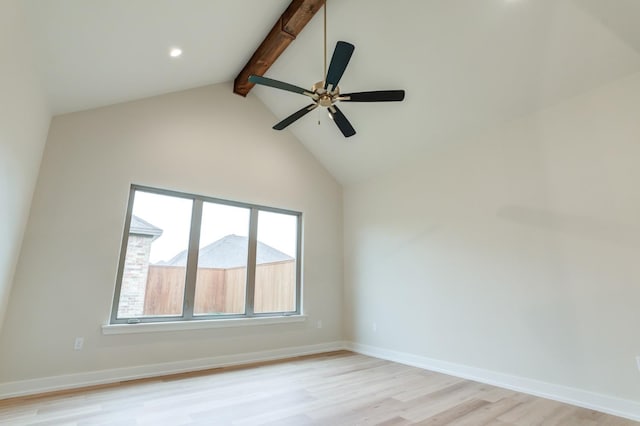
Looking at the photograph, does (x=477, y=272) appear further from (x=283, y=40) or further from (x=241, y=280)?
(x=283, y=40)

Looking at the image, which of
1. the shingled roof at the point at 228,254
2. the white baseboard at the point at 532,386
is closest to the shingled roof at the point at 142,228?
the shingled roof at the point at 228,254

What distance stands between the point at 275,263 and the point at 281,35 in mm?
3053

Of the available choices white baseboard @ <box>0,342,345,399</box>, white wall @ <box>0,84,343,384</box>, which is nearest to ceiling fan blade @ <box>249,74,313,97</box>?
white wall @ <box>0,84,343,384</box>

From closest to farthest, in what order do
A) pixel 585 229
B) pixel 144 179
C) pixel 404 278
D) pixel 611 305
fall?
1. pixel 611 305
2. pixel 585 229
3. pixel 144 179
4. pixel 404 278

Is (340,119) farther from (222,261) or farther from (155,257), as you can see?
(155,257)

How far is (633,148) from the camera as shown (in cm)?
263

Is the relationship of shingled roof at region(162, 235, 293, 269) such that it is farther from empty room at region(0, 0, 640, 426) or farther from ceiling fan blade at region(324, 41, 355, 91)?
ceiling fan blade at region(324, 41, 355, 91)

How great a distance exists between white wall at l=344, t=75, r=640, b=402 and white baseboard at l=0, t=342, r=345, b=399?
1.55 m

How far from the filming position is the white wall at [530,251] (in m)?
2.62

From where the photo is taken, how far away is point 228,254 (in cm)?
432

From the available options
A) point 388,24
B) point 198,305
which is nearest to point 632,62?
point 388,24

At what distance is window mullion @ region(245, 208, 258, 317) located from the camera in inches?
170

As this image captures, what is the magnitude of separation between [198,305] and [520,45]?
4452mm

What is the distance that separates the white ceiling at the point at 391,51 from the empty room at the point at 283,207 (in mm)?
20
